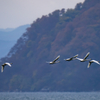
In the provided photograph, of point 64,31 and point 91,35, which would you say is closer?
point 91,35

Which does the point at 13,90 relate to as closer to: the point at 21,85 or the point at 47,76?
the point at 21,85

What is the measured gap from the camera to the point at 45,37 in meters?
196

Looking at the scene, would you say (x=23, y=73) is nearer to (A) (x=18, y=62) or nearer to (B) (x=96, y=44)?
(A) (x=18, y=62)

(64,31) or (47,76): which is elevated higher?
(64,31)

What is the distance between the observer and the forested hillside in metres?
165

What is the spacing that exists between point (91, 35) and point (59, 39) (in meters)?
16.8

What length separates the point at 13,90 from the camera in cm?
17388

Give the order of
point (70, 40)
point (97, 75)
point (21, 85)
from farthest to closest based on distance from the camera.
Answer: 1. point (70, 40)
2. point (21, 85)
3. point (97, 75)

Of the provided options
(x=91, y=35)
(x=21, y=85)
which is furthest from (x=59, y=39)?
(x=21, y=85)

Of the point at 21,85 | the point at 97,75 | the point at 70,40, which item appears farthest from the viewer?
the point at 70,40

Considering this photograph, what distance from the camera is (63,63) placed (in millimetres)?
175375

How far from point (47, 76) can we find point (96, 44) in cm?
2331

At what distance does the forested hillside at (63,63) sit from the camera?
165 meters

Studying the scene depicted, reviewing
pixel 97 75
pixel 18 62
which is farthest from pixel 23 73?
pixel 97 75
